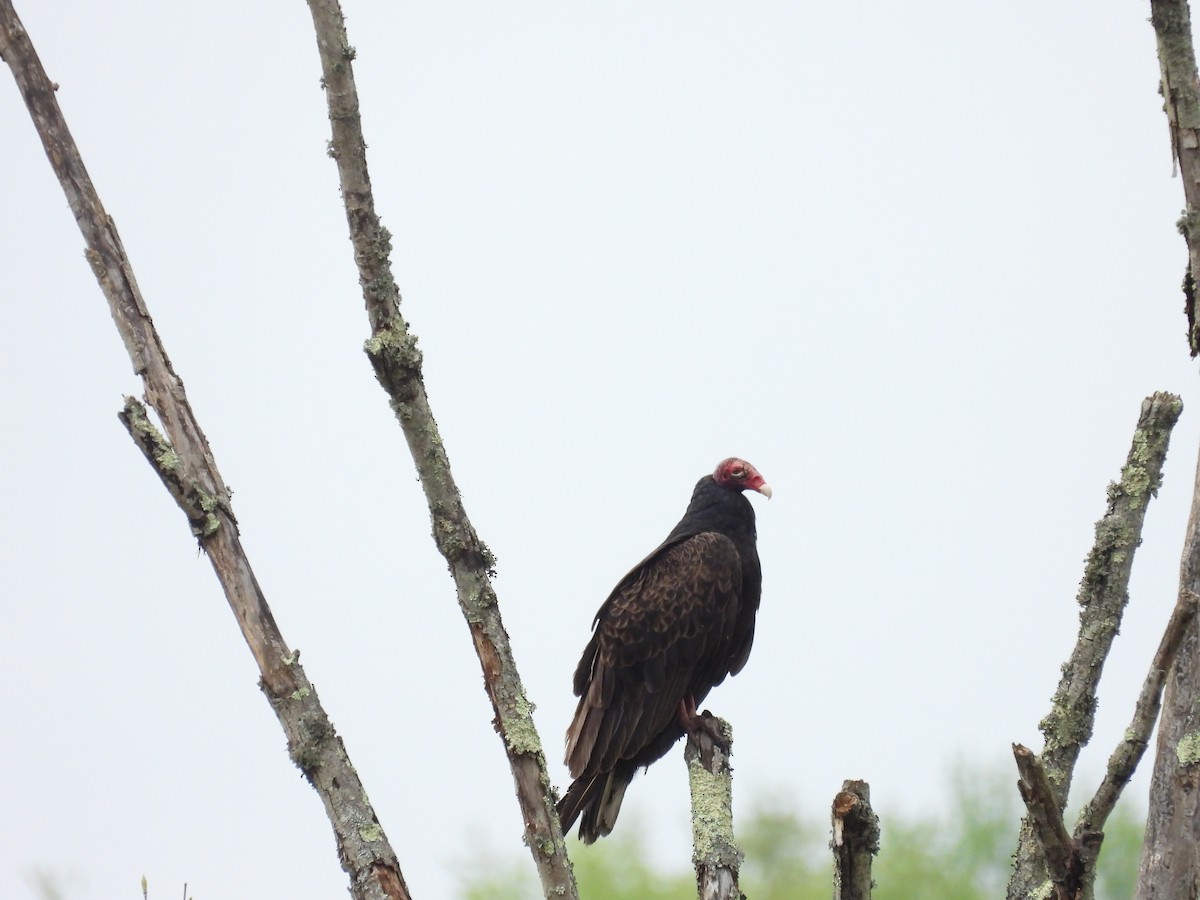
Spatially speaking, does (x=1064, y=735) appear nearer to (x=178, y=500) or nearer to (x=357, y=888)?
(x=357, y=888)

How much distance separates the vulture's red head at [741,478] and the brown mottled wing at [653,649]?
1.25 feet

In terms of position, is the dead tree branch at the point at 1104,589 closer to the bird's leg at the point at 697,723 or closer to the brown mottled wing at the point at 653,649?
the bird's leg at the point at 697,723

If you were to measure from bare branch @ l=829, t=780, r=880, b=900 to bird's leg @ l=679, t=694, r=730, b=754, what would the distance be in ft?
4.59

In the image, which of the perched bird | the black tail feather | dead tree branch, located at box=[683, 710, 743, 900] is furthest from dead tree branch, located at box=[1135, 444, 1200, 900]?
the black tail feather

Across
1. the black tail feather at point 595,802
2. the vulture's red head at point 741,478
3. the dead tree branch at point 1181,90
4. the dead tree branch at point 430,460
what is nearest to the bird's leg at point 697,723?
the black tail feather at point 595,802

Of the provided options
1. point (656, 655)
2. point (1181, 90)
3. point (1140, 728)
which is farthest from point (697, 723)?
point (1181, 90)

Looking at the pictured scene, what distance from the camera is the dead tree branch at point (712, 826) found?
3229mm

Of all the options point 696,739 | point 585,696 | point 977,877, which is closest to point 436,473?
point 696,739

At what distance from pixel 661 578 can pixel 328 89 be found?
2868mm

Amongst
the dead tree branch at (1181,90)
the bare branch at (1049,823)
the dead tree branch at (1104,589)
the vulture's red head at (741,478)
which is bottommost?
the bare branch at (1049,823)

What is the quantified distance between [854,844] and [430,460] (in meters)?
1.21

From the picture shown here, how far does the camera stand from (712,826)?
3.32m

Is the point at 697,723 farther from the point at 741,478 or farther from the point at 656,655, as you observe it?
the point at 741,478

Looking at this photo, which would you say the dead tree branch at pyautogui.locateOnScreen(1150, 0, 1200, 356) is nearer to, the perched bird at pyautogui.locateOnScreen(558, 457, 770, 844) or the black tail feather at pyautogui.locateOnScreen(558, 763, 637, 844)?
the perched bird at pyautogui.locateOnScreen(558, 457, 770, 844)
